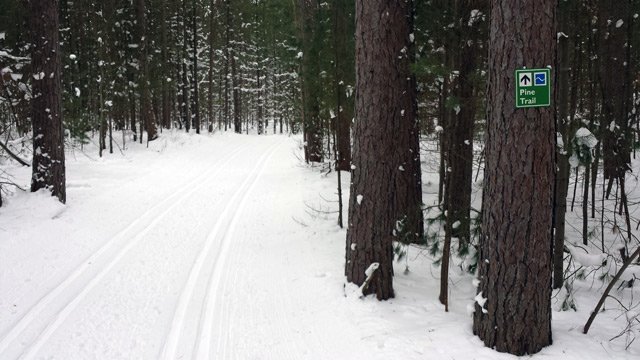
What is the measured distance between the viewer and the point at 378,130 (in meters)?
4.75

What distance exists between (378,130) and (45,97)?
7647mm

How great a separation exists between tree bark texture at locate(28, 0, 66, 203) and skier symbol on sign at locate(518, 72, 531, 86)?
917cm

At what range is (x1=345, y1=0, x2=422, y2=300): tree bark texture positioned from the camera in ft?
15.5

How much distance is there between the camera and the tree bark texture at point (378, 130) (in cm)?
471

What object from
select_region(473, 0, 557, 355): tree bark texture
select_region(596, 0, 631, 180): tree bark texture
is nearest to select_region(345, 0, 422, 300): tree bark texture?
select_region(473, 0, 557, 355): tree bark texture

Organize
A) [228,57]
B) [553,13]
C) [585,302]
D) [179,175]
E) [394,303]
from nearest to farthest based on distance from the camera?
[553,13], [585,302], [394,303], [179,175], [228,57]

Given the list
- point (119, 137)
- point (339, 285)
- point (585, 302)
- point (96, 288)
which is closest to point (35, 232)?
point (96, 288)

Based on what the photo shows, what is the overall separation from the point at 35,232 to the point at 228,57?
2977cm

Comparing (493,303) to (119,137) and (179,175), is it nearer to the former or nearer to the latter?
(179,175)

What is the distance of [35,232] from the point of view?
23.6 feet

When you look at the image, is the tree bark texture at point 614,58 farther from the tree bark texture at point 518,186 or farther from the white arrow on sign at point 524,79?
the white arrow on sign at point 524,79

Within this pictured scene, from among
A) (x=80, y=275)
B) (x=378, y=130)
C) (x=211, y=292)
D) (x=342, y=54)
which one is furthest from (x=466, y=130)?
(x=80, y=275)

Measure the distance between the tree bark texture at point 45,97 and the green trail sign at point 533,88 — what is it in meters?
9.18

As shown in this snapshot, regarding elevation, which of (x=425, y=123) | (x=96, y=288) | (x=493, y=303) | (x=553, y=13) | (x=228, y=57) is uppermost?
(x=228, y=57)
